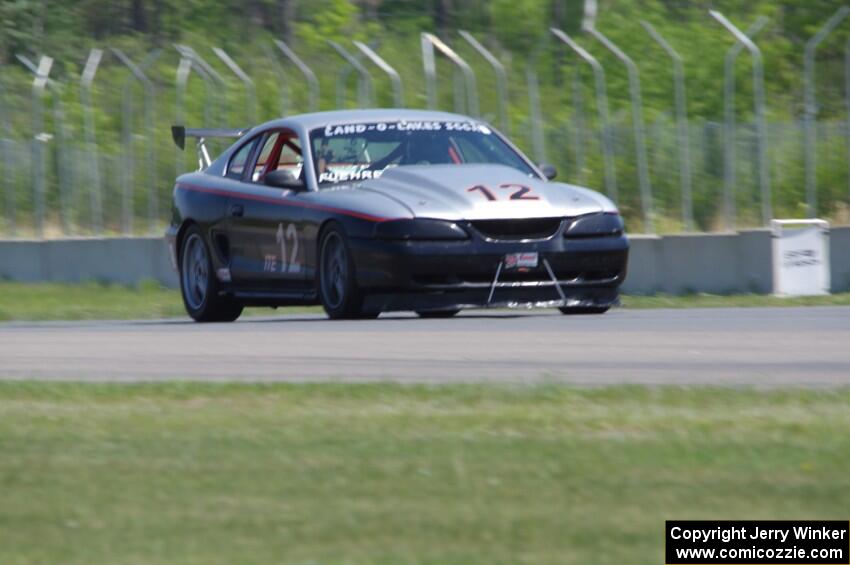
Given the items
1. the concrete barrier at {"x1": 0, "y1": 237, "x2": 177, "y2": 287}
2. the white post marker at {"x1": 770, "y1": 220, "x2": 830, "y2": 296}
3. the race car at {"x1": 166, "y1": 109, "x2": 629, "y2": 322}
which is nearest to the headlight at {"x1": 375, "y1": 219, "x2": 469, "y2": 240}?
the race car at {"x1": 166, "y1": 109, "x2": 629, "y2": 322}

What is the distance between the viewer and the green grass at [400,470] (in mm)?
4891

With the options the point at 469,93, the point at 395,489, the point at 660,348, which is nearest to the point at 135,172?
the point at 469,93

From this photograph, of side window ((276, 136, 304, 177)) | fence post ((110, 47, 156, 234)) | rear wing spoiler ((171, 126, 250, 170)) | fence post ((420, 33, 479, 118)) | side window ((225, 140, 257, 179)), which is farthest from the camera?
fence post ((110, 47, 156, 234))

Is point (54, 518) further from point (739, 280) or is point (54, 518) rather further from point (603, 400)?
point (739, 280)

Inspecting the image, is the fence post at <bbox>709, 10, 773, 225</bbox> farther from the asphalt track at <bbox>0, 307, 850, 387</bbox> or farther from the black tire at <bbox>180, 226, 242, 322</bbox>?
→ the black tire at <bbox>180, 226, 242, 322</bbox>

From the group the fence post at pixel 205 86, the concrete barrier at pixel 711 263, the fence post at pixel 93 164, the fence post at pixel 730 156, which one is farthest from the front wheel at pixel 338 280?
the fence post at pixel 93 164

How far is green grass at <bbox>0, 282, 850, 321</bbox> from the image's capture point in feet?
50.3

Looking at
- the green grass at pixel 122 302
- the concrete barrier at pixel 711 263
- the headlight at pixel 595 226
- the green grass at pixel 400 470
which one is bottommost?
the green grass at pixel 122 302

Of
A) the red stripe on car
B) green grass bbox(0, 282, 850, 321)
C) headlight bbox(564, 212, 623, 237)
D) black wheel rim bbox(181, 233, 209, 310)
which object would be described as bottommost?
green grass bbox(0, 282, 850, 321)

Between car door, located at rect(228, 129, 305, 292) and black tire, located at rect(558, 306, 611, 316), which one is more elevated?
car door, located at rect(228, 129, 305, 292)

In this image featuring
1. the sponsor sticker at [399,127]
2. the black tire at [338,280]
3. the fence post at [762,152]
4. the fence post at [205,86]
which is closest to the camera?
the black tire at [338,280]

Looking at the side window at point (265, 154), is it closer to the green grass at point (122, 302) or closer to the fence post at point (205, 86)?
the green grass at point (122, 302)

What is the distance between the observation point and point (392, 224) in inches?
448

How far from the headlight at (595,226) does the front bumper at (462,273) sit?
2.0 inches
